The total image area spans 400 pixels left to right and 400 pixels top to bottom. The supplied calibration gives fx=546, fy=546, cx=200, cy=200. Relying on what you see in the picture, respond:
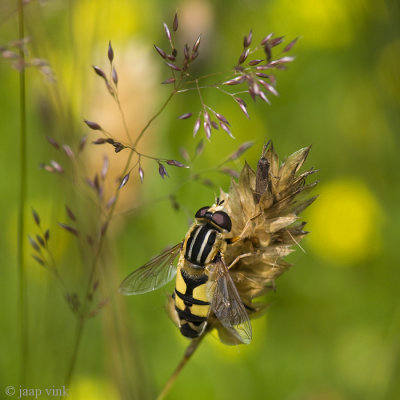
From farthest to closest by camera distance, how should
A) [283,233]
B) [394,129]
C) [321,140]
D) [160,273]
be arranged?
[321,140]
[394,129]
[160,273]
[283,233]

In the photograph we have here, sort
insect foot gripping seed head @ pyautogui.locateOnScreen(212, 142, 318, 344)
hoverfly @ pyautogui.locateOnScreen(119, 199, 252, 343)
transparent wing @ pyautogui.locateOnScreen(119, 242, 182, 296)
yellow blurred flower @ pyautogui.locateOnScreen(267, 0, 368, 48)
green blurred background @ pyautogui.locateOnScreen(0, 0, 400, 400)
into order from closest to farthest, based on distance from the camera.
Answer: insect foot gripping seed head @ pyautogui.locateOnScreen(212, 142, 318, 344), hoverfly @ pyautogui.locateOnScreen(119, 199, 252, 343), transparent wing @ pyautogui.locateOnScreen(119, 242, 182, 296), green blurred background @ pyautogui.locateOnScreen(0, 0, 400, 400), yellow blurred flower @ pyautogui.locateOnScreen(267, 0, 368, 48)

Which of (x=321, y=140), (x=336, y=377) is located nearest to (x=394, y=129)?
(x=321, y=140)

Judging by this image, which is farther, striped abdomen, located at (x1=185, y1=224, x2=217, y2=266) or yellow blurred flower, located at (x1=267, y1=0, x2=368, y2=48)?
yellow blurred flower, located at (x1=267, y1=0, x2=368, y2=48)

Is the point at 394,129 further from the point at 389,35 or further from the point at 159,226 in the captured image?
the point at 159,226

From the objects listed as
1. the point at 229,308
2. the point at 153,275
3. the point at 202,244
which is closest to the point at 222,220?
the point at 202,244

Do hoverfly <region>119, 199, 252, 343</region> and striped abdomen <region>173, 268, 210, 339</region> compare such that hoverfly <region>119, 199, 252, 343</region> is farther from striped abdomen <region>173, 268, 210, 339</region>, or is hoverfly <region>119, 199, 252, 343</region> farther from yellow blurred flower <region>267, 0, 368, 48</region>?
yellow blurred flower <region>267, 0, 368, 48</region>

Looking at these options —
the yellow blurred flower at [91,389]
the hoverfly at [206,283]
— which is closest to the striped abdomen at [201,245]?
the hoverfly at [206,283]

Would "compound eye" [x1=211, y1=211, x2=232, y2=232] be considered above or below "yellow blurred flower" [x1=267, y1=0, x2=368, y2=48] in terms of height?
below

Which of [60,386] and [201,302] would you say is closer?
[201,302]

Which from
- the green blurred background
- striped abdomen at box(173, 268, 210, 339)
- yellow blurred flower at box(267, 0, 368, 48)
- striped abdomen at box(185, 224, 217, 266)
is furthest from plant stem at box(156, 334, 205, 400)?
yellow blurred flower at box(267, 0, 368, 48)
